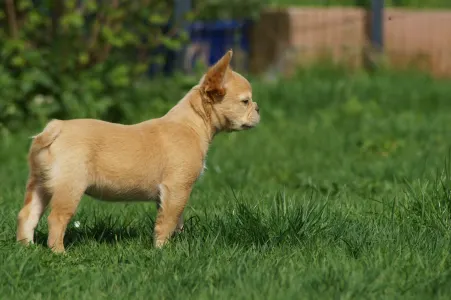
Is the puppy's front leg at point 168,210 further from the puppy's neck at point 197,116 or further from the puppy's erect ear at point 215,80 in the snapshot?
the puppy's erect ear at point 215,80

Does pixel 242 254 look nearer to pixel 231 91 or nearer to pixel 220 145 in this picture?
→ pixel 231 91

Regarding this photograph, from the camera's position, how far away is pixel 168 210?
5.18 meters

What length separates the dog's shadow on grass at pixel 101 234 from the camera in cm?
537

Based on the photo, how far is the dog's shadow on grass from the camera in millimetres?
5371

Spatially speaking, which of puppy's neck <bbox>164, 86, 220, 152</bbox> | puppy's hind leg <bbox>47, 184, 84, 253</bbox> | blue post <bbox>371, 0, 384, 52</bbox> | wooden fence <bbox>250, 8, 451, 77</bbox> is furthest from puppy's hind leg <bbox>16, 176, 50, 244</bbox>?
blue post <bbox>371, 0, 384, 52</bbox>

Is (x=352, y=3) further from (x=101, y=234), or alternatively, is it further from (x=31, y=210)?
(x=31, y=210)

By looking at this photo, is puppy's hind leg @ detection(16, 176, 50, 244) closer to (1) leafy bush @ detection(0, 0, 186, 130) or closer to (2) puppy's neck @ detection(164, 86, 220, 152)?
(2) puppy's neck @ detection(164, 86, 220, 152)

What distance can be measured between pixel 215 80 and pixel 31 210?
131 centimetres

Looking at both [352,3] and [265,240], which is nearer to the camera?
[265,240]

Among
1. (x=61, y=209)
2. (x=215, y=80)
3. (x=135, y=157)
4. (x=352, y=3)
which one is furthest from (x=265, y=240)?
(x=352, y=3)

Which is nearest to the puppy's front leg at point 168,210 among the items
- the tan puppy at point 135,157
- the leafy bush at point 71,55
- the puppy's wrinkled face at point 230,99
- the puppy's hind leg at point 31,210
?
the tan puppy at point 135,157

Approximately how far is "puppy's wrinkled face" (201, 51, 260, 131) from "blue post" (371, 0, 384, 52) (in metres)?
7.32

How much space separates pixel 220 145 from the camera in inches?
369

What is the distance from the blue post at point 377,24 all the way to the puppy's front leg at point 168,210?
7930 mm
